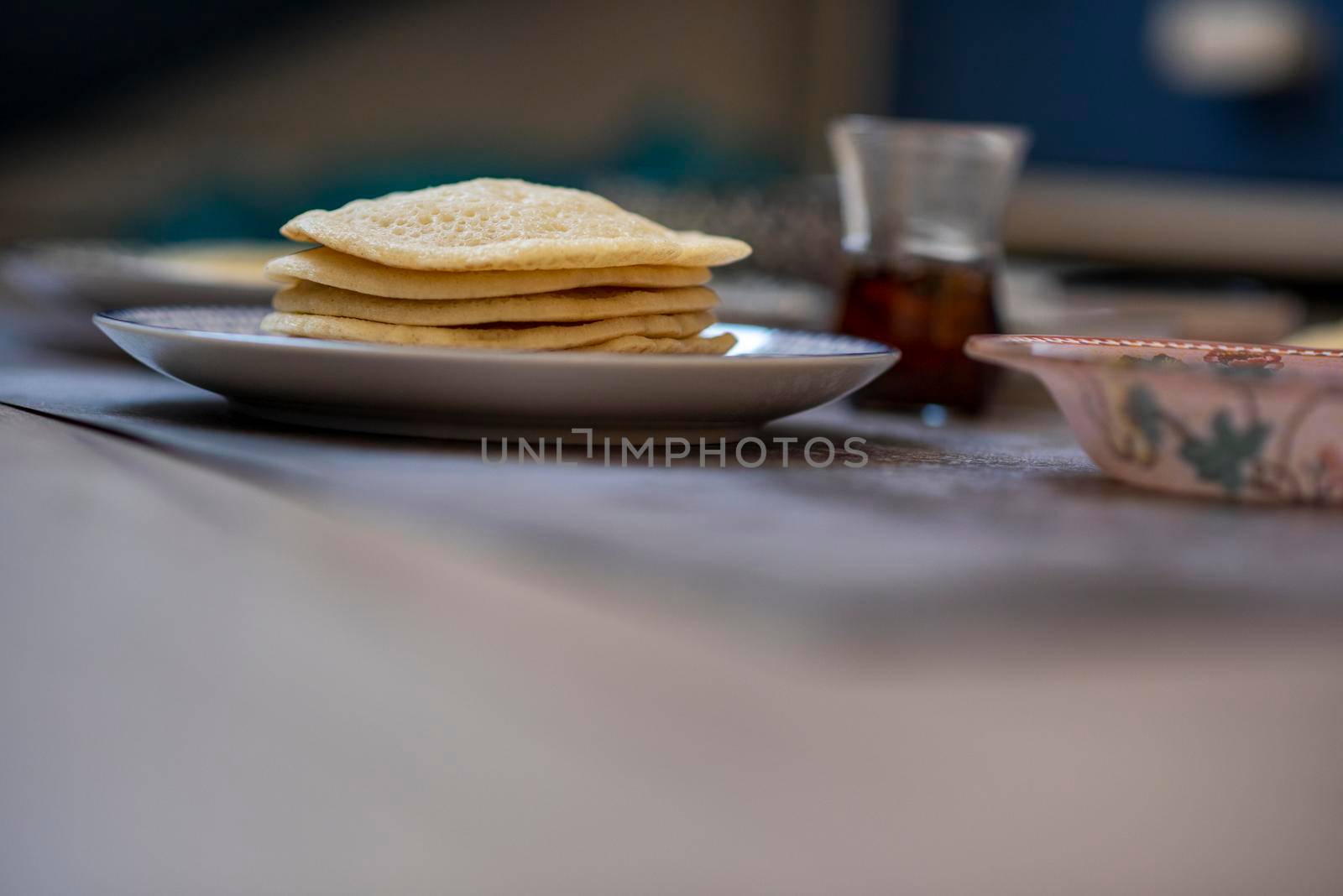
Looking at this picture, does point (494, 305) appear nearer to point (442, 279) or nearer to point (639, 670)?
point (442, 279)

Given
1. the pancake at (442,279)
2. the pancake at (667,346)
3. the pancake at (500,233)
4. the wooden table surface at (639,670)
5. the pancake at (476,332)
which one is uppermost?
the pancake at (500,233)

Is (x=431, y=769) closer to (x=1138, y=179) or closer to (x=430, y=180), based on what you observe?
(x=430, y=180)

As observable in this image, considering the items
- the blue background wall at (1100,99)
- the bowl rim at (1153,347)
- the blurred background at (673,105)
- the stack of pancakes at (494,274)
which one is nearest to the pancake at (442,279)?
the stack of pancakes at (494,274)

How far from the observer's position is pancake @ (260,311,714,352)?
544 mm

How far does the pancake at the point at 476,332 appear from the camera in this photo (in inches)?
21.4

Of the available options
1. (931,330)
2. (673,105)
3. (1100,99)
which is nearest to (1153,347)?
(931,330)

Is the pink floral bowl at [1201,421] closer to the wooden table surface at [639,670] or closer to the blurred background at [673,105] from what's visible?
the wooden table surface at [639,670]

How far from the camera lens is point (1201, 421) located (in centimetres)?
44

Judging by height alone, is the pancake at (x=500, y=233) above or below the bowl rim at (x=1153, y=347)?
above

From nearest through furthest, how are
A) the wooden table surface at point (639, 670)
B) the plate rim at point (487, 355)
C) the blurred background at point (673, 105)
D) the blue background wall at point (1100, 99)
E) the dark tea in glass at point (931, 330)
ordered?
the wooden table surface at point (639, 670) → the plate rim at point (487, 355) → the dark tea in glass at point (931, 330) → the blurred background at point (673, 105) → the blue background wall at point (1100, 99)

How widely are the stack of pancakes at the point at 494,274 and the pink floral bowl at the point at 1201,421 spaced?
0.14 m

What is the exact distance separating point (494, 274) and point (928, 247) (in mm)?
335

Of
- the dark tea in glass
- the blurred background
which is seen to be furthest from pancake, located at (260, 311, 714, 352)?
the blurred background

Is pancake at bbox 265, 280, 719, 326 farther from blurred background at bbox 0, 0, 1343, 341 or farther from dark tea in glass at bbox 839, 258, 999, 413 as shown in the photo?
blurred background at bbox 0, 0, 1343, 341
